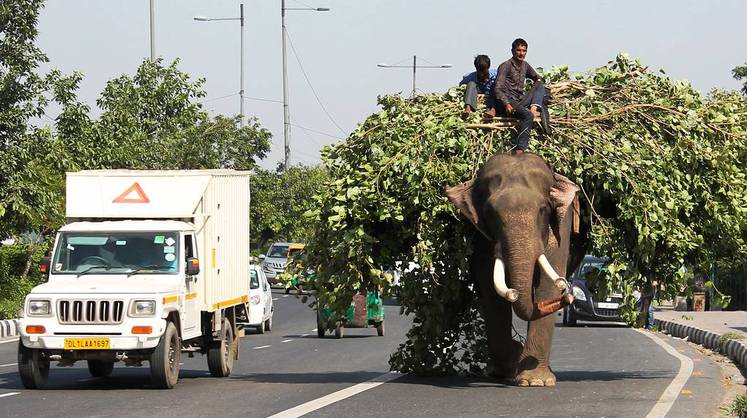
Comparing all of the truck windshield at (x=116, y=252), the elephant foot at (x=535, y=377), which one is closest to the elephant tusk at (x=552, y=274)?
the elephant foot at (x=535, y=377)

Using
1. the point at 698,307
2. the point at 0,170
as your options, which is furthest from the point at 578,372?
the point at 698,307

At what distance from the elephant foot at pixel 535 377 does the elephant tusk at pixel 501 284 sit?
1.21 meters

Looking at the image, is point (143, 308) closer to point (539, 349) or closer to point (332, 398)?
point (332, 398)

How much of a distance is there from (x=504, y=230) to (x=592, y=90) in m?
2.73

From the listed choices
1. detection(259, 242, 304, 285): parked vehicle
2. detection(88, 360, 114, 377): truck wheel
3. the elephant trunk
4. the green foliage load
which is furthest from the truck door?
detection(259, 242, 304, 285): parked vehicle

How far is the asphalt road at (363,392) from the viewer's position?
14.2 metres

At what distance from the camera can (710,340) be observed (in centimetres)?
2778

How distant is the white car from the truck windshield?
15199mm

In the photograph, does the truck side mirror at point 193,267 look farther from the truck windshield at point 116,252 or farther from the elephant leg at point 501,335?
the elephant leg at point 501,335

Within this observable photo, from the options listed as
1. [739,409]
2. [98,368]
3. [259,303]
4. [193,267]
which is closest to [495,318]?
[739,409]

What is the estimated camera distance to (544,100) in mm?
16375

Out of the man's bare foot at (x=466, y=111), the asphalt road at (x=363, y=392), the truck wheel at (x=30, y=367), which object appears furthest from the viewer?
the truck wheel at (x=30, y=367)

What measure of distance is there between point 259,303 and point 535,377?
19704 millimetres

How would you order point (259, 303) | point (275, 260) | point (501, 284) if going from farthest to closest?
point (275, 260) < point (259, 303) < point (501, 284)
